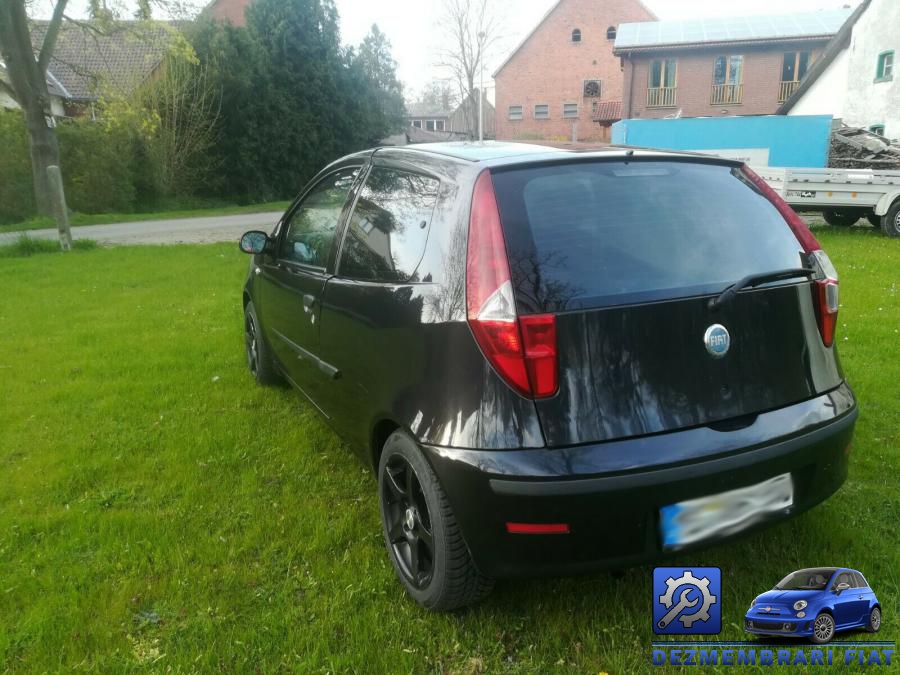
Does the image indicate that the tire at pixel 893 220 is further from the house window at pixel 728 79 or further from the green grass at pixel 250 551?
the house window at pixel 728 79

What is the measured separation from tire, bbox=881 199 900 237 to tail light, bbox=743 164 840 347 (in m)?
11.7

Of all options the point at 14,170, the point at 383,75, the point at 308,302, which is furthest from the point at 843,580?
the point at 383,75

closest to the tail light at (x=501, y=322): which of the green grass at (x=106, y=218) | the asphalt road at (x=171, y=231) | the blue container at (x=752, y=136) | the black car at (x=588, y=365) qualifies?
the black car at (x=588, y=365)

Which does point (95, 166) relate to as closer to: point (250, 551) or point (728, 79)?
point (250, 551)

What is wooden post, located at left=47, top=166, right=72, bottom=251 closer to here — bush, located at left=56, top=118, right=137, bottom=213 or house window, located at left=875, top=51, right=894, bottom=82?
bush, located at left=56, top=118, right=137, bottom=213

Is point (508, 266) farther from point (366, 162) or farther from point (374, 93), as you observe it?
point (374, 93)

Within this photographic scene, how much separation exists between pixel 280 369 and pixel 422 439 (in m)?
2.40

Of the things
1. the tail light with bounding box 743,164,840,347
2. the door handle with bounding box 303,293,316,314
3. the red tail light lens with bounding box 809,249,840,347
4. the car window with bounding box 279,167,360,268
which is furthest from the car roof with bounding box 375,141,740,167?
the door handle with bounding box 303,293,316,314

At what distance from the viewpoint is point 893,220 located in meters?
12.4

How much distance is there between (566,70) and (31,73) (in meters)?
35.3

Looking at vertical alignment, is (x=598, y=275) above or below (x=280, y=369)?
above

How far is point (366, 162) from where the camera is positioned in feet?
10.9

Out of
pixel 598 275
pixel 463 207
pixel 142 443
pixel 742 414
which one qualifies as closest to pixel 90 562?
pixel 142 443

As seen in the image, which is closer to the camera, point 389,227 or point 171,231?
point 389,227
